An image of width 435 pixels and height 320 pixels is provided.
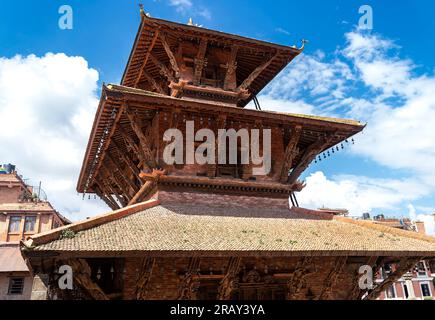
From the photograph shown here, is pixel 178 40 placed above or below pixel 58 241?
above

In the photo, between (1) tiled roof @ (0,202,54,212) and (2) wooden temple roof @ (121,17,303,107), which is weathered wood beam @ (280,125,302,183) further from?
(1) tiled roof @ (0,202,54,212)

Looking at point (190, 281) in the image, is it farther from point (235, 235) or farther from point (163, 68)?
point (163, 68)

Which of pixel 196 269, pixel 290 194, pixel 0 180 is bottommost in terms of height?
pixel 196 269

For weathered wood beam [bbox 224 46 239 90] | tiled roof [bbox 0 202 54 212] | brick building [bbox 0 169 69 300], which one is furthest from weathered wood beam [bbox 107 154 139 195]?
tiled roof [bbox 0 202 54 212]

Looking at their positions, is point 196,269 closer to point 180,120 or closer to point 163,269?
point 163,269

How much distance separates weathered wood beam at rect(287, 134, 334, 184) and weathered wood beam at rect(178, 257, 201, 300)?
5.65 metres

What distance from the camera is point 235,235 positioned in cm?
1034

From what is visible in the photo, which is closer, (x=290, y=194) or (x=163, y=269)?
(x=163, y=269)

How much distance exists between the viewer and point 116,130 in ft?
45.8

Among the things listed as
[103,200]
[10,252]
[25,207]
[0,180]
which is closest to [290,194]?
[103,200]

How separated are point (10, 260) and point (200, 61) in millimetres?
31406

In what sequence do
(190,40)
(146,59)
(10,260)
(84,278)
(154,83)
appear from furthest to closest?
(10,260) → (154,83) → (146,59) → (190,40) → (84,278)

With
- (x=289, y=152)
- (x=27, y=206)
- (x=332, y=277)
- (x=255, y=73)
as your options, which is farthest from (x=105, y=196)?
(x=27, y=206)
